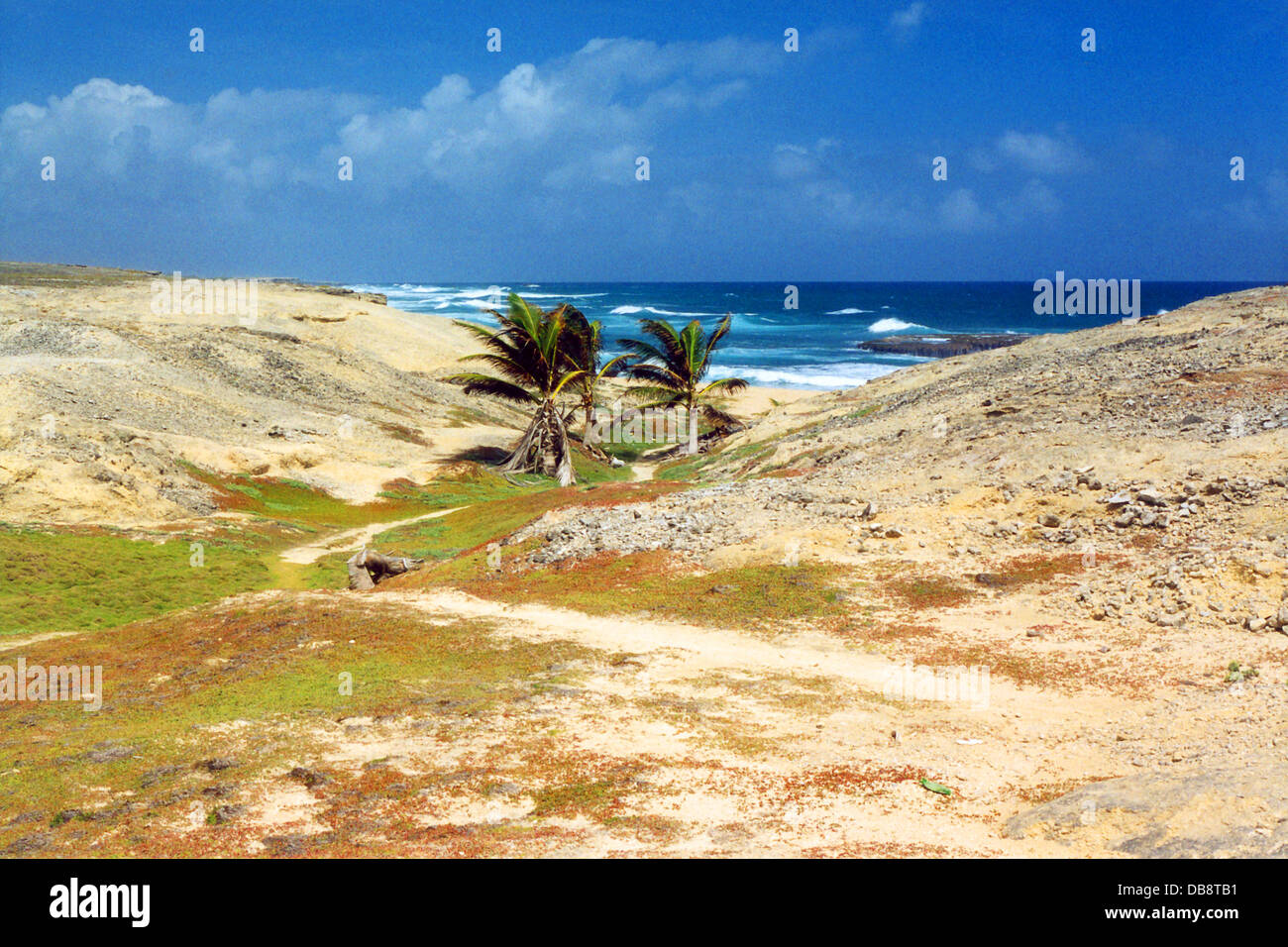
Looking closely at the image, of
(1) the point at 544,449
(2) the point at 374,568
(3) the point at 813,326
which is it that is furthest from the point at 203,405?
(3) the point at 813,326

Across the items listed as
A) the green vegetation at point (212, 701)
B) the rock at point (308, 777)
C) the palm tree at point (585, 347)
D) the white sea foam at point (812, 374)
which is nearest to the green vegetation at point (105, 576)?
the green vegetation at point (212, 701)

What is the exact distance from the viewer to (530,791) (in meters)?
10.3

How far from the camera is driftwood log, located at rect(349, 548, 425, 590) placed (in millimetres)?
23219

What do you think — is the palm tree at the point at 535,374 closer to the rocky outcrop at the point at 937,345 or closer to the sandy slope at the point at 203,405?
the sandy slope at the point at 203,405

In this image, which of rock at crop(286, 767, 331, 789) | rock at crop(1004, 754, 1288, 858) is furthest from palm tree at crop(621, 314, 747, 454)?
rock at crop(1004, 754, 1288, 858)

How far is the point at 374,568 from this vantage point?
23.5 m

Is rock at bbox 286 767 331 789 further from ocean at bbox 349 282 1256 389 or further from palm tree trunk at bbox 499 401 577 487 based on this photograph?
ocean at bbox 349 282 1256 389

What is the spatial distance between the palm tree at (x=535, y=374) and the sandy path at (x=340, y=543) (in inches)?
365

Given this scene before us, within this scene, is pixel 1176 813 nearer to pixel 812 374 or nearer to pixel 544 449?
pixel 544 449

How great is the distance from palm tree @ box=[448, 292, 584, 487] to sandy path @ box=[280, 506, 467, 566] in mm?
9265

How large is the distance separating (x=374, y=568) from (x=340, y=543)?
609cm

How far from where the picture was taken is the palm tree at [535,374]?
3925 centimetres

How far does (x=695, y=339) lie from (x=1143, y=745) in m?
35.6

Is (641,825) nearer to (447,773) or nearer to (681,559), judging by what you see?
(447,773)
